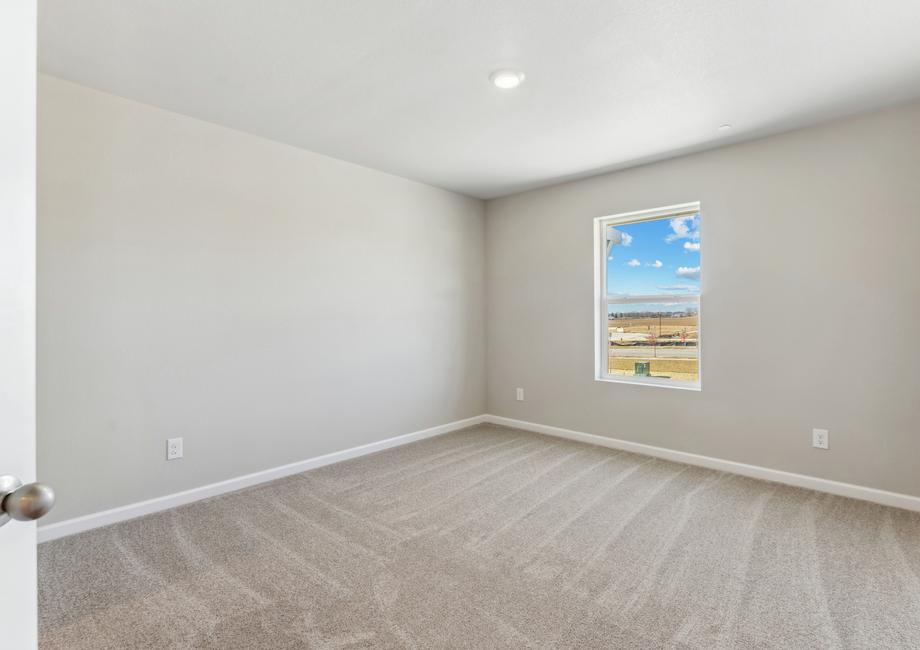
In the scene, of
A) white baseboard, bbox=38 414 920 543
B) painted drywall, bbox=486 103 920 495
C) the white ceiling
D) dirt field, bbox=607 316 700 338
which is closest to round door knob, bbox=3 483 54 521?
the white ceiling

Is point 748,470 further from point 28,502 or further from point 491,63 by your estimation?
point 28,502

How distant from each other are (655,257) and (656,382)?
1053 millimetres

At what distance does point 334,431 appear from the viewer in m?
3.62

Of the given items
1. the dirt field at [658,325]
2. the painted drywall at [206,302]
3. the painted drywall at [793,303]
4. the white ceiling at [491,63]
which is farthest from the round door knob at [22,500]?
the dirt field at [658,325]

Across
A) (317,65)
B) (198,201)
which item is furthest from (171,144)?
(317,65)

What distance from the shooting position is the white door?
1.74ft

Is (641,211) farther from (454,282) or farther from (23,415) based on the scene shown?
(23,415)

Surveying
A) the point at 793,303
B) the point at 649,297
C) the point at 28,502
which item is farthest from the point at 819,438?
the point at 28,502

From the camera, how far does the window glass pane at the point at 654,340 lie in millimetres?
3693

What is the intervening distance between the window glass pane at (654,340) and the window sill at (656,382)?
0.12ft

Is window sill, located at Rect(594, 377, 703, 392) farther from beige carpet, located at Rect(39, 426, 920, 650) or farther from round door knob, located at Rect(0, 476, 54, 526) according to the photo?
round door knob, located at Rect(0, 476, 54, 526)

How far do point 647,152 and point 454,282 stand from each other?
206cm

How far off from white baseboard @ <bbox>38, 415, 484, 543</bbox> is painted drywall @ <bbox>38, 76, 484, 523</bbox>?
50 mm

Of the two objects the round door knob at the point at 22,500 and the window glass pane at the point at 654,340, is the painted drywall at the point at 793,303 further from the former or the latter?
the round door knob at the point at 22,500
